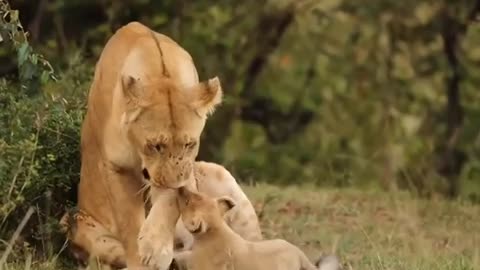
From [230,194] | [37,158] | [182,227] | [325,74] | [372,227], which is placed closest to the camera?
[182,227]

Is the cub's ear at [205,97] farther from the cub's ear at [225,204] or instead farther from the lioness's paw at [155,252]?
the lioness's paw at [155,252]

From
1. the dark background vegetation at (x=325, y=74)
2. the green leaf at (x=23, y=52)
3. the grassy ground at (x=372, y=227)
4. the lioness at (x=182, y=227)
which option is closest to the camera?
the lioness at (x=182, y=227)

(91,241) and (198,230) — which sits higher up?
(198,230)

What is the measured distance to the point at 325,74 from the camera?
16.6 m

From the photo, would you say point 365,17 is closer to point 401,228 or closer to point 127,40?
point 401,228

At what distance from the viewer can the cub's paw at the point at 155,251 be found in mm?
6320

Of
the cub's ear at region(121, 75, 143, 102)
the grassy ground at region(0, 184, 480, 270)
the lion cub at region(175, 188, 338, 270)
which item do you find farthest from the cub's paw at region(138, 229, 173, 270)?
the cub's ear at region(121, 75, 143, 102)

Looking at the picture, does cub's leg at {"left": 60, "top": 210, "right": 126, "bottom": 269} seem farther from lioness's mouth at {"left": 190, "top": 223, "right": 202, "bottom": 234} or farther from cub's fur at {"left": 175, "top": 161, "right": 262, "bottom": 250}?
lioness's mouth at {"left": 190, "top": 223, "right": 202, "bottom": 234}

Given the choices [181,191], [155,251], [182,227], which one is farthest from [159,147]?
[182,227]

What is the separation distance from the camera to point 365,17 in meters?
15.5

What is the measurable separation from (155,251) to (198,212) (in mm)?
243

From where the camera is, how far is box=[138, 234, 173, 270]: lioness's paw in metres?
6.32

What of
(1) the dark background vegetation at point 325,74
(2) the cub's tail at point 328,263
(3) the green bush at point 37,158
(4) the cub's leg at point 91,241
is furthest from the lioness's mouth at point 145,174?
(1) the dark background vegetation at point 325,74

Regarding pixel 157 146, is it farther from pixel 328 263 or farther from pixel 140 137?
pixel 328 263
